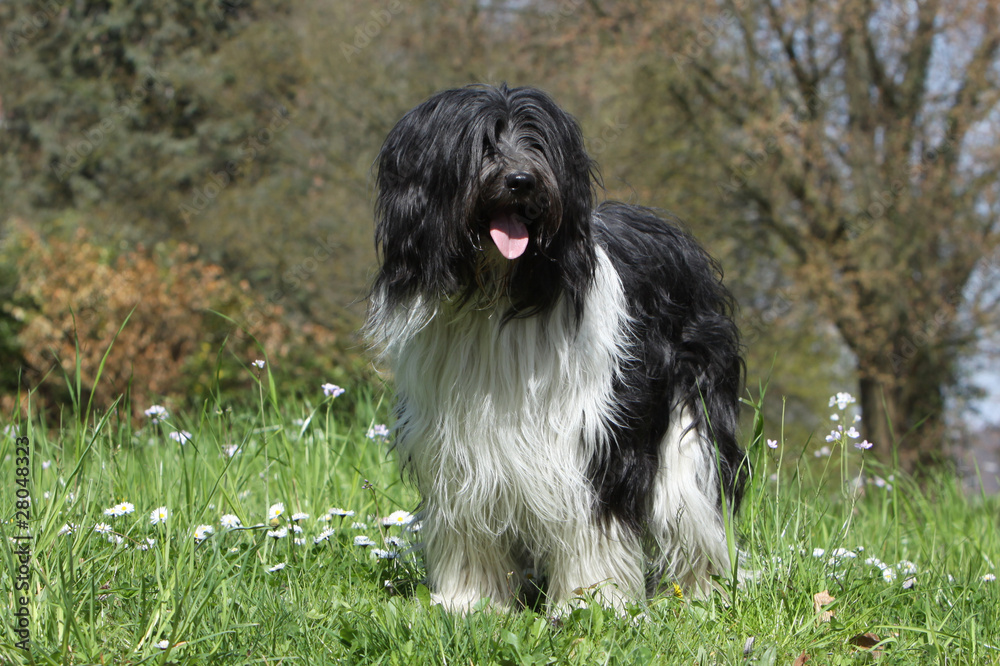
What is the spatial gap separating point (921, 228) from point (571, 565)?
355 inches

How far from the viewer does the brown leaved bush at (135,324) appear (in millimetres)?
9492

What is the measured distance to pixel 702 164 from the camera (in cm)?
1162

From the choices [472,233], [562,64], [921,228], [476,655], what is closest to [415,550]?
[476,655]

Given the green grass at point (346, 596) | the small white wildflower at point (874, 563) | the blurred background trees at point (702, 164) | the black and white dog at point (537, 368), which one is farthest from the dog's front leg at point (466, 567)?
the blurred background trees at point (702, 164)

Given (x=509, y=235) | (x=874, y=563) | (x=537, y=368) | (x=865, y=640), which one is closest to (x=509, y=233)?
(x=509, y=235)

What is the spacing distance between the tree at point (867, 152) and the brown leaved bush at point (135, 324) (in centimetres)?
546

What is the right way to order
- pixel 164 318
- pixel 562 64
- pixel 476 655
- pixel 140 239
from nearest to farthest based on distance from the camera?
pixel 476 655, pixel 164 318, pixel 562 64, pixel 140 239

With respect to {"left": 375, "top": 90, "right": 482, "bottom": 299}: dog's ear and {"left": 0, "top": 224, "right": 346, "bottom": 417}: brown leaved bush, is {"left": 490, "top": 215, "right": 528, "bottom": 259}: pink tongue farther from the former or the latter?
{"left": 0, "top": 224, "right": 346, "bottom": 417}: brown leaved bush

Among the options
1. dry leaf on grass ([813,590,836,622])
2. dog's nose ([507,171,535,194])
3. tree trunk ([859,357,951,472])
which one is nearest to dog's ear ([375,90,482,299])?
dog's nose ([507,171,535,194])

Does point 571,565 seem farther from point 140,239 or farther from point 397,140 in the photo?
point 140,239

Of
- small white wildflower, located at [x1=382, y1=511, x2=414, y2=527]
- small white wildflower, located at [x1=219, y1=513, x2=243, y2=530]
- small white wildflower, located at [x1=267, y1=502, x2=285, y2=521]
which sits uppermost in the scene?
small white wildflower, located at [x1=219, y1=513, x2=243, y2=530]

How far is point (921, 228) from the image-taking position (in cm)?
1048

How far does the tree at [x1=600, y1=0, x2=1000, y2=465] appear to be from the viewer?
33.6 feet

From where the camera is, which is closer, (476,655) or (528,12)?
(476,655)
